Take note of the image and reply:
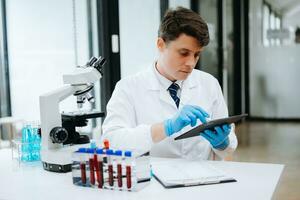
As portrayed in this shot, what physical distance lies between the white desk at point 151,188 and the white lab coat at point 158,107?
0.29 metres

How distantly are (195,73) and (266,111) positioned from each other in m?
4.73

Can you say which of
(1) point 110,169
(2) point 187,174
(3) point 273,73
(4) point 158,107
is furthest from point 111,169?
(3) point 273,73

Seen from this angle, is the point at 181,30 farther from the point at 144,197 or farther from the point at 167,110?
the point at 144,197

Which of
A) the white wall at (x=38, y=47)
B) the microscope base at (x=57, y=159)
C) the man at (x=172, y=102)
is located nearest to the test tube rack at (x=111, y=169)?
the microscope base at (x=57, y=159)

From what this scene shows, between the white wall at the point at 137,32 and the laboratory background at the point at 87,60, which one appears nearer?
the laboratory background at the point at 87,60

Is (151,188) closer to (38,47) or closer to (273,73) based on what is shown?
(38,47)

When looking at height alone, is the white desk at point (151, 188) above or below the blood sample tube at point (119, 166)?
below

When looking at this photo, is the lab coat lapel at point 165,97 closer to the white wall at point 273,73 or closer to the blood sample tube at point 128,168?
the blood sample tube at point 128,168

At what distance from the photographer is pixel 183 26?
1.59m

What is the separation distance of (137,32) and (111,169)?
7.89ft

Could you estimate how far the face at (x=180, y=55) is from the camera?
1.61m

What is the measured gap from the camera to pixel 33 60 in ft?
9.68

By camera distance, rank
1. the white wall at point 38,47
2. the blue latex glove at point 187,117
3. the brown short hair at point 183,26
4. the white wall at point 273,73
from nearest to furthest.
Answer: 1. the blue latex glove at point 187,117
2. the brown short hair at point 183,26
3. the white wall at point 38,47
4. the white wall at point 273,73

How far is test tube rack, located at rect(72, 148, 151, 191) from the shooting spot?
1.25m
